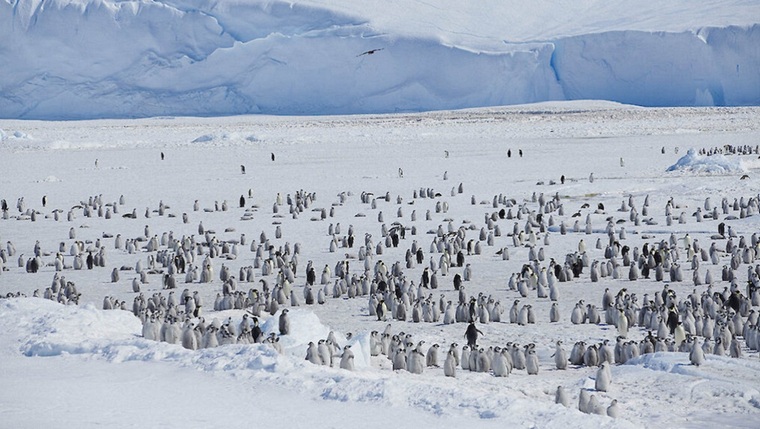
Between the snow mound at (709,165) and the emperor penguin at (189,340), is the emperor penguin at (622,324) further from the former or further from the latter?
the snow mound at (709,165)

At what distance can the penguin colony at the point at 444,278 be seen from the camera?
9.55 m

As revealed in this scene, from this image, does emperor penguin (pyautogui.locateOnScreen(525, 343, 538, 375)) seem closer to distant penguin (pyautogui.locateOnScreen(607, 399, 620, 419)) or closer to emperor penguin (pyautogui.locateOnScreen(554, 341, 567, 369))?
emperor penguin (pyautogui.locateOnScreen(554, 341, 567, 369))

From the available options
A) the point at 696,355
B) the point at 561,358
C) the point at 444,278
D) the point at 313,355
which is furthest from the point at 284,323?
the point at 444,278

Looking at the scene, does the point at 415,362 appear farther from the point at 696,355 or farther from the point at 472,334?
the point at 696,355

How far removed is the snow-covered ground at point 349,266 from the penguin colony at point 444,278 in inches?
3.8

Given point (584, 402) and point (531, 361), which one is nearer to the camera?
point (584, 402)

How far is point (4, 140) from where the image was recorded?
43.3 meters

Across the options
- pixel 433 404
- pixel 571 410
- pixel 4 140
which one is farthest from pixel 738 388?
pixel 4 140

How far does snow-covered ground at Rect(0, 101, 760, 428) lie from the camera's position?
7512 millimetres

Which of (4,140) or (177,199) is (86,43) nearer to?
(4,140)

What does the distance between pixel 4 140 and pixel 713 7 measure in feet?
166

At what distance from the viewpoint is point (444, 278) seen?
1418 centimetres

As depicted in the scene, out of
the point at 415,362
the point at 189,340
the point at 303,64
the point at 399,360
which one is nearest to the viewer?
the point at 415,362

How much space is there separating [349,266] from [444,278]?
150 cm
